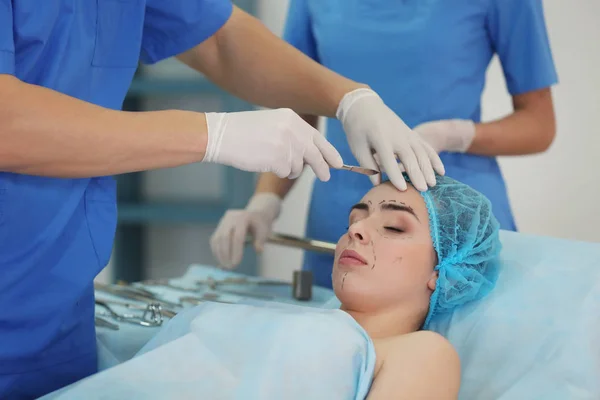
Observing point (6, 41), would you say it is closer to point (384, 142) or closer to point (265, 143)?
point (265, 143)

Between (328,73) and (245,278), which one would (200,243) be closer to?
(245,278)

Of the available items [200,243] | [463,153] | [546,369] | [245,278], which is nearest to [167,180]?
[200,243]

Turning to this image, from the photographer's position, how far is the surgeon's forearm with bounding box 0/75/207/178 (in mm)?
903

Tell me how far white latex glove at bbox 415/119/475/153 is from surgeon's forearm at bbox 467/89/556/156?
A: 0.08 feet

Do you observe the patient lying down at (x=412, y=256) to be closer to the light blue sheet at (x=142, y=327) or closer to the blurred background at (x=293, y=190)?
the light blue sheet at (x=142, y=327)

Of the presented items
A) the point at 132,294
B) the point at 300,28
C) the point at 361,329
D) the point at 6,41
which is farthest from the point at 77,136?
the point at 300,28

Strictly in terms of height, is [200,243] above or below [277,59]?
below

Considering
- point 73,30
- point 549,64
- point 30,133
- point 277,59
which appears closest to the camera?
point 30,133

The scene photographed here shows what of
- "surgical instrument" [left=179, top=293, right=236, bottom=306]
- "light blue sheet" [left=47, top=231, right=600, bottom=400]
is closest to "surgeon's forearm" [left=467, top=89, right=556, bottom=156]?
"light blue sheet" [left=47, top=231, right=600, bottom=400]

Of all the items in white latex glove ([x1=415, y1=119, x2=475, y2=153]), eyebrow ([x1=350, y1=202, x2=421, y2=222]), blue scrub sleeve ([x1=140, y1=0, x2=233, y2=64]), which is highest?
blue scrub sleeve ([x1=140, y1=0, x2=233, y2=64])

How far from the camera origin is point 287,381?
944mm

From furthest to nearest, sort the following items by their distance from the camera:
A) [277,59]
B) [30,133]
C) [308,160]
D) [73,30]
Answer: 1. [277,59]
2. [308,160]
3. [73,30]
4. [30,133]

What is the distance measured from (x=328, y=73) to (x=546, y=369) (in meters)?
0.71

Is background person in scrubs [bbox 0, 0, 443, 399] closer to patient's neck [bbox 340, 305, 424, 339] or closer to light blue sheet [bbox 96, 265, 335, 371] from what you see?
light blue sheet [bbox 96, 265, 335, 371]
